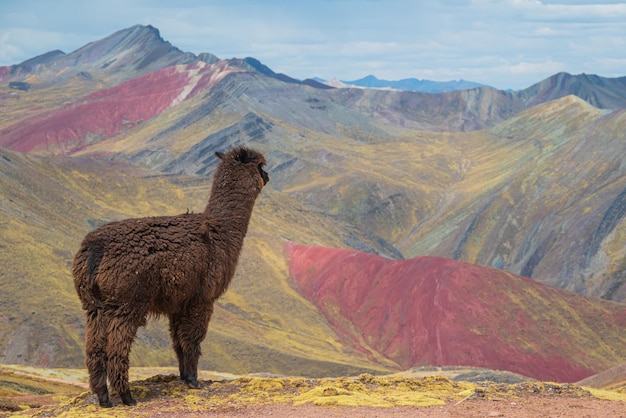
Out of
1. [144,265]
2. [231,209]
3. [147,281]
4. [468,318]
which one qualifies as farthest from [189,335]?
[468,318]

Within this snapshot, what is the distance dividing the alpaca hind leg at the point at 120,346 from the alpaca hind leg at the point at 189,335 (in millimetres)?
1422

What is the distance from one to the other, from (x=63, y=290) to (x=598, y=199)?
9539cm

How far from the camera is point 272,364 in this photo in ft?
219

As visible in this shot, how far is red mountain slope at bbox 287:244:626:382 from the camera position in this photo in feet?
240

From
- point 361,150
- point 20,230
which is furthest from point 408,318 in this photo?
point 361,150

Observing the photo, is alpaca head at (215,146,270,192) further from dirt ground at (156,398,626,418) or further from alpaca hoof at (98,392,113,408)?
alpaca hoof at (98,392,113,408)

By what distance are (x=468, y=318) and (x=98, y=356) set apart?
6823cm

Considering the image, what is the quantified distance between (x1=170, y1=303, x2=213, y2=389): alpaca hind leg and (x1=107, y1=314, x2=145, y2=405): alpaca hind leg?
1422mm

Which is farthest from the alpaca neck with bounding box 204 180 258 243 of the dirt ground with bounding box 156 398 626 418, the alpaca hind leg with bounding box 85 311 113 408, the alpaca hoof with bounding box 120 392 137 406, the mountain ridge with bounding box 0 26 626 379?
the mountain ridge with bounding box 0 26 626 379

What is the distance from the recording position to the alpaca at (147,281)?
14.4m

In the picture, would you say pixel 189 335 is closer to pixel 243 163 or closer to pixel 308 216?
pixel 243 163

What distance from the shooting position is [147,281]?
47.8 feet

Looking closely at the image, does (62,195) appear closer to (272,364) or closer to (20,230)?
(20,230)

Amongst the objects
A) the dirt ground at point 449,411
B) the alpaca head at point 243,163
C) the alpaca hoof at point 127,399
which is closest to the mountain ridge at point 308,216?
the alpaca head at point 243,163
